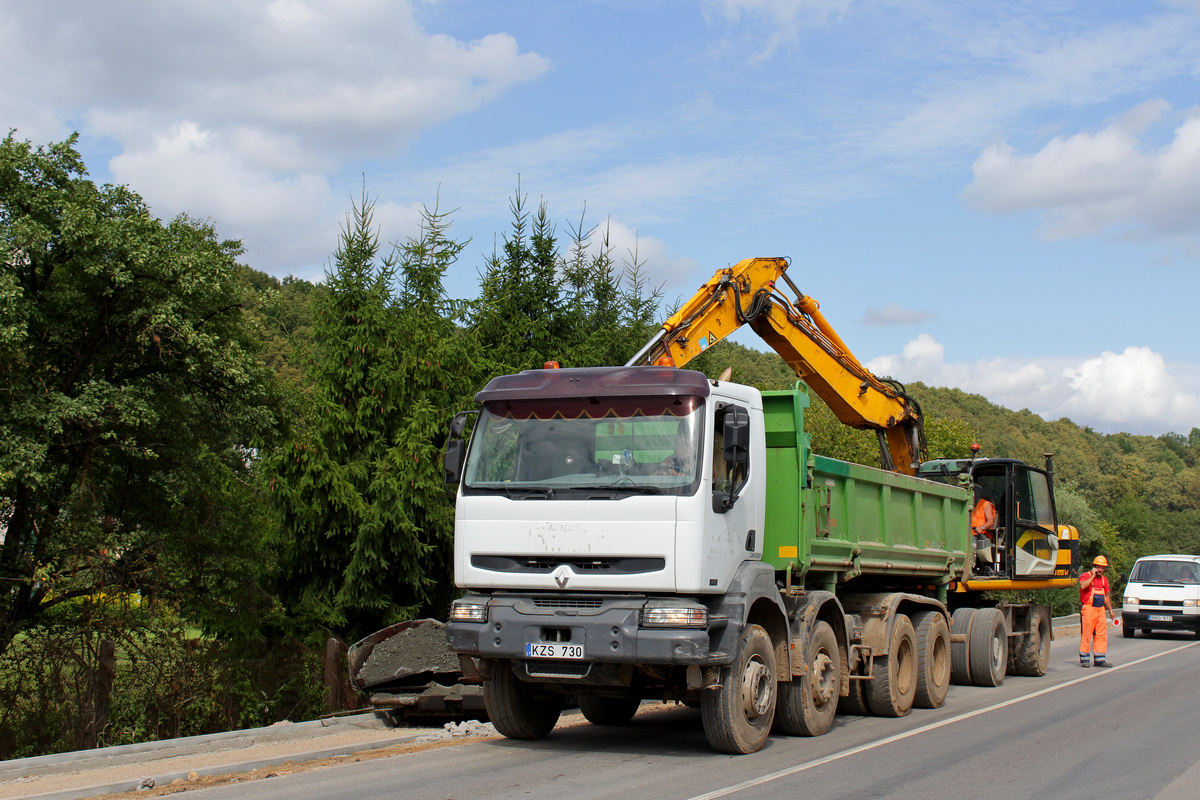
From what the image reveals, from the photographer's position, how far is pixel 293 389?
1522 centimetres

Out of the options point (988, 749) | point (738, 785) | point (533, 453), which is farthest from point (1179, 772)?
point (533, 453)

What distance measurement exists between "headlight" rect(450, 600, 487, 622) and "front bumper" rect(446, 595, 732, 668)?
0.13 ft

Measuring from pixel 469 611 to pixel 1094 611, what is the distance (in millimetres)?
13122

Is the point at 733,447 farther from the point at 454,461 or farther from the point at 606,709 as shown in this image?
the point at 606,709

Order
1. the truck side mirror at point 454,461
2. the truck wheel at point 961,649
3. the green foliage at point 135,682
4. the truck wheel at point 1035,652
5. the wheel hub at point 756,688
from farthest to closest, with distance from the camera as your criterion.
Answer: the truck wheel at point 1035,652, the truck wheel at point 961,649, the green foliage at point 135,682, the truck side mirror at point 454,461, the wheel hub at point 756,688

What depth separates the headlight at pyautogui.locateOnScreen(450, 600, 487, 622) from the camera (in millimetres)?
8555

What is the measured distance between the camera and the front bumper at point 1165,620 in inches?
957

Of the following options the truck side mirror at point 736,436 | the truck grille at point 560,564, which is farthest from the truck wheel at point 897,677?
the truck grille at point 560,564

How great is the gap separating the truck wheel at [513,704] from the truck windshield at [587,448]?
181 centimetres

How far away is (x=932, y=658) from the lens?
12.4 meters

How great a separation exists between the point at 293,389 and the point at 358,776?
27.3ft

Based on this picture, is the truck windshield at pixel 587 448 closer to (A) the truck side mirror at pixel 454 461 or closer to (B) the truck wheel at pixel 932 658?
(A) the truck side mirror at pixel 454 461

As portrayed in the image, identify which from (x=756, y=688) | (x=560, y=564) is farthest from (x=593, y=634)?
(x=756, y=688)

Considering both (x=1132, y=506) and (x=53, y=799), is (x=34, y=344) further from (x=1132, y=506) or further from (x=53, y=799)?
(x=1132, y=506)
